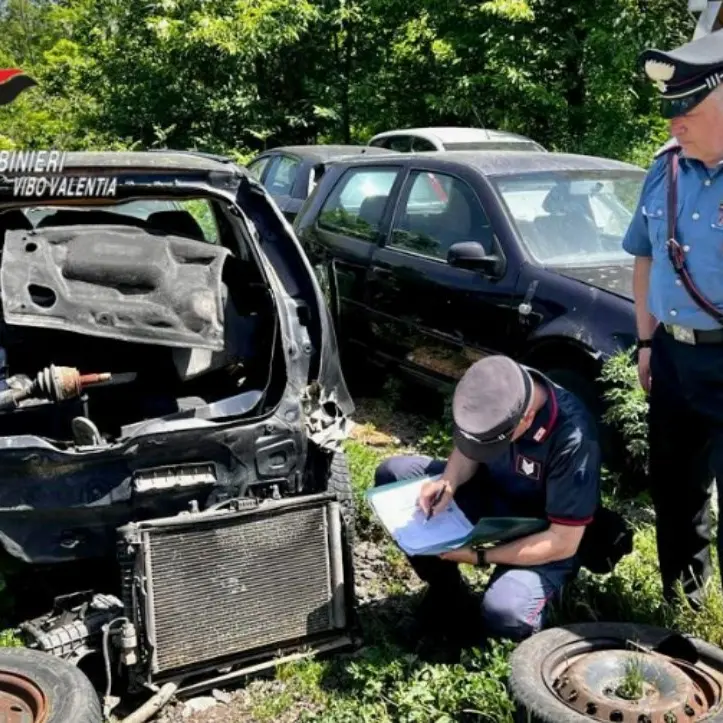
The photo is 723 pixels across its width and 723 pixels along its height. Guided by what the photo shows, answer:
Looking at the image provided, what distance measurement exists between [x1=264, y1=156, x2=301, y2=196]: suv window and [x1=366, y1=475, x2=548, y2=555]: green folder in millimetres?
7127

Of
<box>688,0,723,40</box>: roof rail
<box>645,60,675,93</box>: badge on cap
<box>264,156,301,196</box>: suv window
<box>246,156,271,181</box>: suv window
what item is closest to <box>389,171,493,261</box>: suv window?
<box>688,0,723,40</box>: roof rail

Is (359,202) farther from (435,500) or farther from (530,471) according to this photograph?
(530,471)

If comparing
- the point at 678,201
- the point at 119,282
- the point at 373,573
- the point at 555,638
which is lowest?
the point at 373,573

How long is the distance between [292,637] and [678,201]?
6.40 feet

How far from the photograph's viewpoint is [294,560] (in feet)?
11.4

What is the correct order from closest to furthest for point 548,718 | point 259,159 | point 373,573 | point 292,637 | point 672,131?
point 548,718 < point 672,131 < point 292,637 < point 373,573 < point 259,159

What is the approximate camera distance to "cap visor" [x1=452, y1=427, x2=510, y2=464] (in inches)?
123

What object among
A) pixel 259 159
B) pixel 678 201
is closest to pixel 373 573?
pixel 678 201

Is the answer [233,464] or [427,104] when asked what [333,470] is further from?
[427,104]

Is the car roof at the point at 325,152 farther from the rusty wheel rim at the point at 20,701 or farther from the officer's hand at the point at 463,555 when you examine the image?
the rusty wheel rim at the point at 20,701

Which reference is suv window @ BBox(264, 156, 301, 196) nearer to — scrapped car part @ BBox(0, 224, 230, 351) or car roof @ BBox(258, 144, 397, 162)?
car roof @ BBox(258, 144, 397, 162)

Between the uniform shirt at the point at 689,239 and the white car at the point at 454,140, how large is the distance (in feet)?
26.8

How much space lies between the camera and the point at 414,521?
11.5 feet

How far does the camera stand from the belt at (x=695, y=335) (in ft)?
9.88
